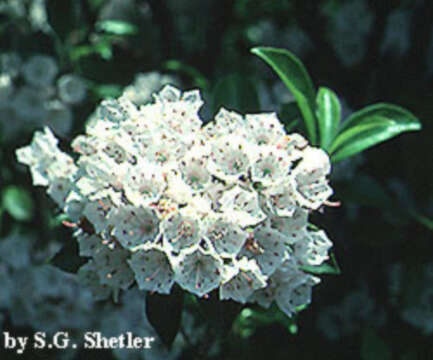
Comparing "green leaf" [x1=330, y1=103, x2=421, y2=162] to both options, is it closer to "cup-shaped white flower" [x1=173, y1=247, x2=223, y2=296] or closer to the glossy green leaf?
"cup-shaped white flower" [x1=173, y1=247, x2=223, y2=296]

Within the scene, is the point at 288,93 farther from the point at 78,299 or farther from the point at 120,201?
the point at 120,201

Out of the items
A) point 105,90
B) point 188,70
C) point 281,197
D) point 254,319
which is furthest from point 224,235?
point 105,90

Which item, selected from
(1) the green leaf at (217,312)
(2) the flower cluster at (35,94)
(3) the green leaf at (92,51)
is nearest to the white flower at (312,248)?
(1) the green leaf at (217,312)

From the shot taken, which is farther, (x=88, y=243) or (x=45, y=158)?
(x=45, y=158)

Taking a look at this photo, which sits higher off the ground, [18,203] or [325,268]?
[18,203]

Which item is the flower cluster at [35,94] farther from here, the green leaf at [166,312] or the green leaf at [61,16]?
the green leaf at [166,312]

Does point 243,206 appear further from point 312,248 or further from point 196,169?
point 312,248

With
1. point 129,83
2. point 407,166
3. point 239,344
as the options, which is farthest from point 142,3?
point 239,344

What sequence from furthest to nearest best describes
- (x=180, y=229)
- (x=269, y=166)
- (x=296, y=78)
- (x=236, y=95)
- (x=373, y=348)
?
(x=373, y=348) → (x=236, y=95) → (x=296, y=78) → (x=269, y=166) → (x=180, y=229)
